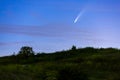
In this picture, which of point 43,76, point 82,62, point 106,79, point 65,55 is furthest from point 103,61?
point 43,76

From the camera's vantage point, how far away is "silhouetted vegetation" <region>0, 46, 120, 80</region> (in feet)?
124

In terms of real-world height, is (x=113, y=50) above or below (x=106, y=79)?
above

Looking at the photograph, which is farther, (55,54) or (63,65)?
(55,54)

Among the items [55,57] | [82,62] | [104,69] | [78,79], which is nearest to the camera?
[78,79]

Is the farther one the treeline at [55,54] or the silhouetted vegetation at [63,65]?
the treeline at [55,54]

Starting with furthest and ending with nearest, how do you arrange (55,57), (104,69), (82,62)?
1. (55,57)
2. (82,62)
3. (104,69)

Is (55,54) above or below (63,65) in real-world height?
above

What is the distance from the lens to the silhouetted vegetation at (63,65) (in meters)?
37.8

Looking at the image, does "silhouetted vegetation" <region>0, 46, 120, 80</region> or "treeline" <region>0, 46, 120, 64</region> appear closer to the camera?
"silhouetted vegetation" <region>0, 46, 120, 80</region>

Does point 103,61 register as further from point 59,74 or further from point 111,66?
point 59,74

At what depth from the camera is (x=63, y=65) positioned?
4816cm

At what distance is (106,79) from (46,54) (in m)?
28.7

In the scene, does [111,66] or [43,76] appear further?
[111,66]

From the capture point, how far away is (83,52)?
67188 mm
